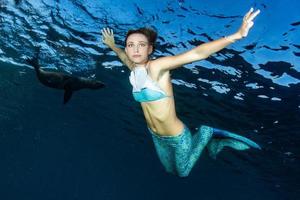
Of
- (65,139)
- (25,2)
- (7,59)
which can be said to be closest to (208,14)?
(25,2)

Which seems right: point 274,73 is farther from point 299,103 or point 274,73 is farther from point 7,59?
point 7,59

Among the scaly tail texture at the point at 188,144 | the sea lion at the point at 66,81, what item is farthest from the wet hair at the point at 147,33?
the sea lion at the point at 66,81

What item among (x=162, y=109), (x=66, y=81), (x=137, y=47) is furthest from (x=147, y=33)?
(x=66, y=81)

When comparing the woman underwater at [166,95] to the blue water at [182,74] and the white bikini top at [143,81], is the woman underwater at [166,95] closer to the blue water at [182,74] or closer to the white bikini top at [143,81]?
the white bikini top at [143,81]

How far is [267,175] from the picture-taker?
34781 mm

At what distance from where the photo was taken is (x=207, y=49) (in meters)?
6.19

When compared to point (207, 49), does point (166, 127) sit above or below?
below

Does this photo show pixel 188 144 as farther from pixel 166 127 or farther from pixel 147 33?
pixel 147 33

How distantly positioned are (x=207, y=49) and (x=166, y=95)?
1.52 meters

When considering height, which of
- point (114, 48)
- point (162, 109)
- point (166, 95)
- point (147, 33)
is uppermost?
point (147, 33)

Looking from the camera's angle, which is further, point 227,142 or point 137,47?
point 227,142

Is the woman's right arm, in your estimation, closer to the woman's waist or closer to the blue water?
the woman's waist

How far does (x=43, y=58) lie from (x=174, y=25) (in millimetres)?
9026

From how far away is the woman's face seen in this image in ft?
22.6
